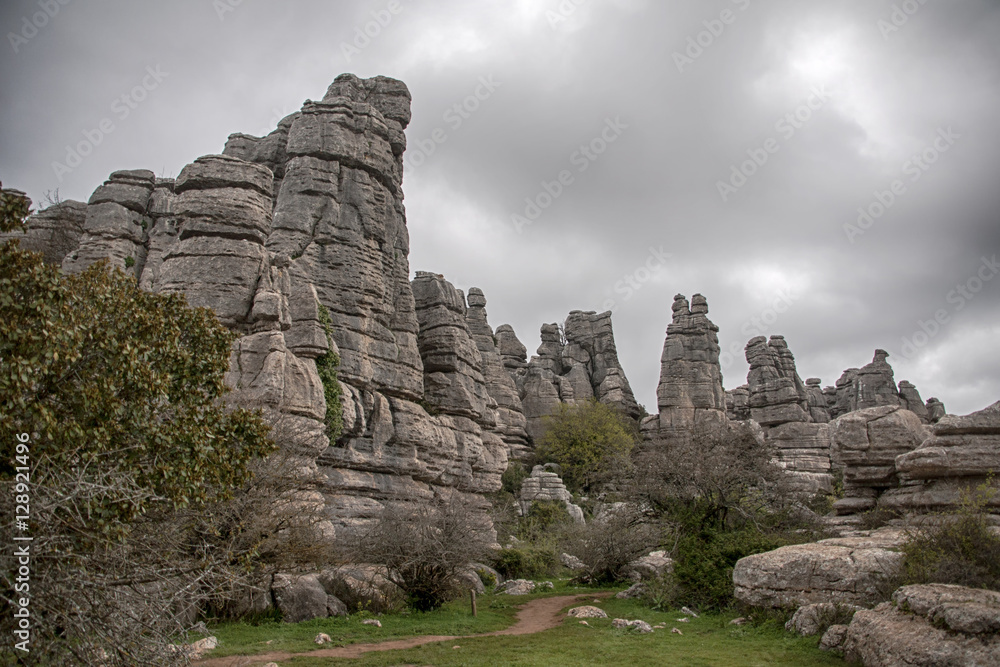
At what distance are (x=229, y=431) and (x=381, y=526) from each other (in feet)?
40.3

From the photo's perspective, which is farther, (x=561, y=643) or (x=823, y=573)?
(x=561, y=643)

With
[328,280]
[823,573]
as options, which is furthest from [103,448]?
[328,280]

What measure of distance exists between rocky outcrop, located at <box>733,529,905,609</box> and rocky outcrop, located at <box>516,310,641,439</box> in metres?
41.1

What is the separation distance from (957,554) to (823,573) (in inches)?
105

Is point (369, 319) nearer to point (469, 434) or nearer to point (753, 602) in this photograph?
point (469, 434)

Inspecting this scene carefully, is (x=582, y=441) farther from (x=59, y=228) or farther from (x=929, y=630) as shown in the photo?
(x=929, y=630)

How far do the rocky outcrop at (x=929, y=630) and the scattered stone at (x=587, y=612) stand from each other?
8.29 metres

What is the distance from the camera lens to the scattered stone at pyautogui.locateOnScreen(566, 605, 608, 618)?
19094 millimetres

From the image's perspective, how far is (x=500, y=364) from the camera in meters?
54.6

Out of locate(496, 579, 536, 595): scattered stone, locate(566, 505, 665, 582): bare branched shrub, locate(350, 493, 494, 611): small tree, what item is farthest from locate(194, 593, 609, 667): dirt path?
locate(350, 493, 494, 611): small tree

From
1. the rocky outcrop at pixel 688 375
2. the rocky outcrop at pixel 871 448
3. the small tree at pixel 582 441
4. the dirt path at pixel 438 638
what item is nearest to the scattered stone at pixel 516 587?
the dirt path at pixel 438 638

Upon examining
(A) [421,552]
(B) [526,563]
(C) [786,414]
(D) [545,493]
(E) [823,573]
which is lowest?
(B) [526,563]

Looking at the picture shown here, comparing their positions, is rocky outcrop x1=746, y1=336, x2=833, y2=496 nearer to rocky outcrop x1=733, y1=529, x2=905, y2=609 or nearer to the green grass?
rocky outcrop x1=733, y1=529, x2=905, y2=609

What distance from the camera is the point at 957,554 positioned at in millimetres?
13242
